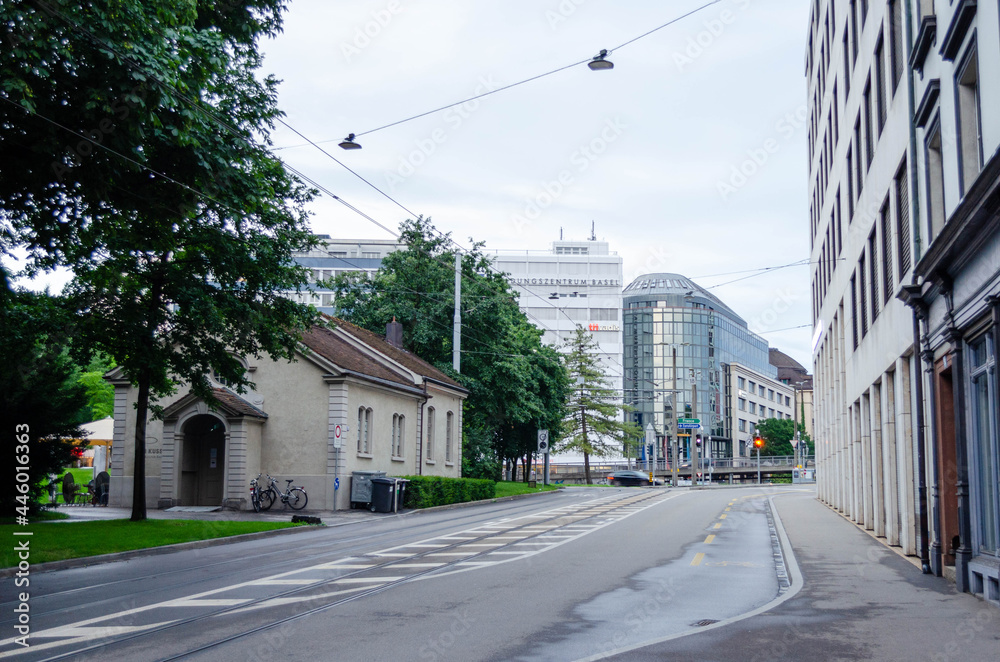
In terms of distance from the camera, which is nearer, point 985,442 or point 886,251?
point 985,442

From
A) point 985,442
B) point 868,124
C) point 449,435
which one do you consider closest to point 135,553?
point 985,442

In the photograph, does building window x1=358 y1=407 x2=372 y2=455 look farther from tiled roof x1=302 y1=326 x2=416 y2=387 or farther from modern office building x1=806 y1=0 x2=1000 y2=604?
modern office building x1=806 y1=0 x2=1000 y2=604

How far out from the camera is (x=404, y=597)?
11.4 metres

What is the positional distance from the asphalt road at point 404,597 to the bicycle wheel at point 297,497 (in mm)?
10740

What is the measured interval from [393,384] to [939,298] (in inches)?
970

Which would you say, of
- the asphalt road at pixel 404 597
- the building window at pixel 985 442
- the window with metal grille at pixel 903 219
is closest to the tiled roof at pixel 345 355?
the asphalt road at pixel 404 597

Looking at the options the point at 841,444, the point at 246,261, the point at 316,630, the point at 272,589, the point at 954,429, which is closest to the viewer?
the point at 316,630

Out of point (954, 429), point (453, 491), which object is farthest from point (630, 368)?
point (954, 429)

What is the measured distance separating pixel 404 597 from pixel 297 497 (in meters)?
20.9

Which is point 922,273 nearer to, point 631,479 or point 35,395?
point 35,395

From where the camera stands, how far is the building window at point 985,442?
1139cm

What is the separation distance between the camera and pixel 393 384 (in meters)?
36.2

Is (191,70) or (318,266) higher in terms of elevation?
(318,266)

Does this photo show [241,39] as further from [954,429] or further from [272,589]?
[954,429]
